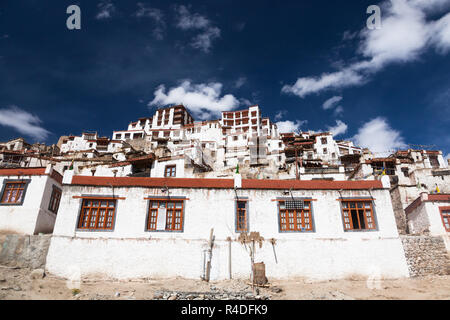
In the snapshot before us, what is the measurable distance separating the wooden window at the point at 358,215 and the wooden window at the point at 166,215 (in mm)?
12308

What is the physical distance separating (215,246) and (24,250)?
13.4 m

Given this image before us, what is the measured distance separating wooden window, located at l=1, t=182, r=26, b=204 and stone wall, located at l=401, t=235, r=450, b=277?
30024mm

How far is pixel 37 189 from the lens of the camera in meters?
22.9

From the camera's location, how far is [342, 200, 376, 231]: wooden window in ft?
68.5

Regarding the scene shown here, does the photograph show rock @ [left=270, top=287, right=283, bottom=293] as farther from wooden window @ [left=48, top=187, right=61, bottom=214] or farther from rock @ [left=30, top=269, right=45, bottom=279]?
wooden window @ [left=48, top=187, right=61, bottom=214]

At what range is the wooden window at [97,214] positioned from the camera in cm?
2027

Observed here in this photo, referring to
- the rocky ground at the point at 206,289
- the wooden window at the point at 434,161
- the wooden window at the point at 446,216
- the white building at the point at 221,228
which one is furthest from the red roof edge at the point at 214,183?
the wooden window at the point at 434,161

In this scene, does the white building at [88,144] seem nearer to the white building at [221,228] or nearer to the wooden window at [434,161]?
the white building at [221,228]

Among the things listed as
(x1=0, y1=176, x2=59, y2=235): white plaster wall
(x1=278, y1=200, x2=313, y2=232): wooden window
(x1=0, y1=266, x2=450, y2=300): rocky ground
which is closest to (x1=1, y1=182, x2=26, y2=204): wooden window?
(x1=0, y1=176, x2=59, y2=235): white plaster wall

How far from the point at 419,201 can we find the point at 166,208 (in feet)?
77.4

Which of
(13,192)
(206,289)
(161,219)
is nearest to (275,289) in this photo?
(206,289)

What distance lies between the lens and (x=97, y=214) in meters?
20.5

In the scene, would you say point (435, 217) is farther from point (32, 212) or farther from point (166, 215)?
point (32, 212)
